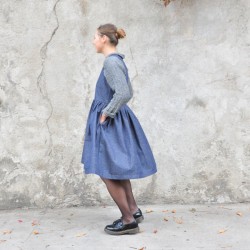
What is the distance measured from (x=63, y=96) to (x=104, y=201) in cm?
95

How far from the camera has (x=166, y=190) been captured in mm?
4324

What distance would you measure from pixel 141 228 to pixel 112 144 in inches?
27.9

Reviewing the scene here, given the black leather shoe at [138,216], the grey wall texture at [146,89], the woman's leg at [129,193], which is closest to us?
the woman's leg at [129,193]

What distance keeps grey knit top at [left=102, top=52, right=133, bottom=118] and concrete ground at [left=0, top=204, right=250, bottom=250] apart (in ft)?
2.82

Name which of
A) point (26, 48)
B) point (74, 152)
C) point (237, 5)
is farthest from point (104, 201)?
point (237, 5)

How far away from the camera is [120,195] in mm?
3410

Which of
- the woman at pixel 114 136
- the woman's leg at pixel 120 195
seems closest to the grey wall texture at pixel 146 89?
the woman at pixel 114 136

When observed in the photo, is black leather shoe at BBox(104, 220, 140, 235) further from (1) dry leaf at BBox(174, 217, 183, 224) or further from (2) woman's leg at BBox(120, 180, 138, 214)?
(1) dry leaf at BBox(174, 217, 183, 224)

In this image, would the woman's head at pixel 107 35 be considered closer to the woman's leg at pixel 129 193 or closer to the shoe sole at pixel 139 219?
the woman's leg at pixel 129 193

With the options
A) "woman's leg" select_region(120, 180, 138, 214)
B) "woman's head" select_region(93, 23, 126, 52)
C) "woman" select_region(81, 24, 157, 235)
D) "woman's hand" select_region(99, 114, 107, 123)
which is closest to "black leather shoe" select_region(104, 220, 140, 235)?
"woman" select_region(81, 24, 157, 235)

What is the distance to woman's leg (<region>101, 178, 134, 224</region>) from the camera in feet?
11.1

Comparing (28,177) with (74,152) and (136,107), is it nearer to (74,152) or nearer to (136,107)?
(74,152)

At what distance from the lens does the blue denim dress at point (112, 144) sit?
10.9ft

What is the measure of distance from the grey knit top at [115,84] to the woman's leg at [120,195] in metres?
0.46
